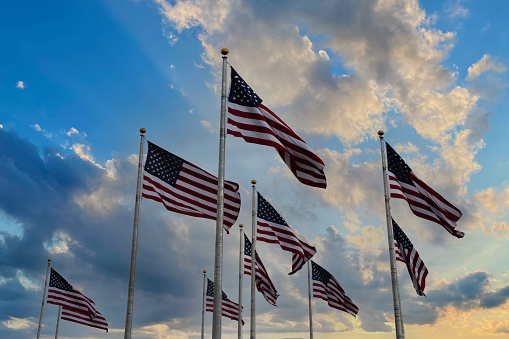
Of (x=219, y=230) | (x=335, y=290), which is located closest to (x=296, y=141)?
(x=219, y=230)

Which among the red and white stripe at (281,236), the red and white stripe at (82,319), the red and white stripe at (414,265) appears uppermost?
the red and white stripe at (281,236)

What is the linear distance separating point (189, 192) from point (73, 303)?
67.6ft

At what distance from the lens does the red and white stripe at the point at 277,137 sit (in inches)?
778

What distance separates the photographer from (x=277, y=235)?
3092cm

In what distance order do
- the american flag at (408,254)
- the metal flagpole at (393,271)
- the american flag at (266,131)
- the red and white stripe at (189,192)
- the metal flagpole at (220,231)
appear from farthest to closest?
the american flag at (408,254), the metal flagpole at (393,271), the red and white stripe at (189,192), the american flag at (266,131), the metal flagpole at (220,231)

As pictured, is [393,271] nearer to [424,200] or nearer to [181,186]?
[424,200]

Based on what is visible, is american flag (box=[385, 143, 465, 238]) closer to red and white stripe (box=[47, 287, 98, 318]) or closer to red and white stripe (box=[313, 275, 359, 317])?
red and white stripe (box=[313, 275, 359, 317])

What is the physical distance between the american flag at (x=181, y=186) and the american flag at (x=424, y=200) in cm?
1013

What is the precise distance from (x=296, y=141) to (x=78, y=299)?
26072 mm

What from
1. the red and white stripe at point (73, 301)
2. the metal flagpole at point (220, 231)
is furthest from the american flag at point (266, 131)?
the red and white stripe at point (73, 301)

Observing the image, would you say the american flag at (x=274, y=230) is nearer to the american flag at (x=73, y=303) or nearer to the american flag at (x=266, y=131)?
the american flag at (x=266, y=131)

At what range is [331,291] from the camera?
141 feet

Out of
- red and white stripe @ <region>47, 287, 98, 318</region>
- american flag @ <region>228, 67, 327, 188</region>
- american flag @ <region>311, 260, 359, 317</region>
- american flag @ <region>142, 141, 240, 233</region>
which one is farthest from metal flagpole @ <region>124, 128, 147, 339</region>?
american flag @ <region>311, 260, 359, 317</region>

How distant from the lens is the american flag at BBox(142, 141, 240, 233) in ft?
77.3
